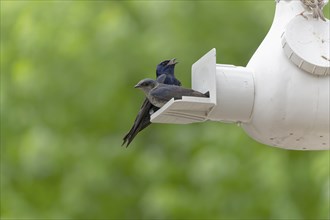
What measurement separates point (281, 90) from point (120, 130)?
4500mm

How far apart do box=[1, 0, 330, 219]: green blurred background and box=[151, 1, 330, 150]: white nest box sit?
3722 millimetres

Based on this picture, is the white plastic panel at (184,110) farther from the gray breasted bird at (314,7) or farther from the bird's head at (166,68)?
the gray breasted bird at (314,7)

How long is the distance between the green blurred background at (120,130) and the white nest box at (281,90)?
372 centimetres

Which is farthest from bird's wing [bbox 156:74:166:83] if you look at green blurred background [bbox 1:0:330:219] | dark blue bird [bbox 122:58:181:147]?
green blurred background [bbox 1:0:330:219]

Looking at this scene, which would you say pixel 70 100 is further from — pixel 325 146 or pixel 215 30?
pixel 325 146

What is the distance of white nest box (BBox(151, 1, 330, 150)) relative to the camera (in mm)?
3494

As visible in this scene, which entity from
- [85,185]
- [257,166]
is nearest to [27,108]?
[85,185]

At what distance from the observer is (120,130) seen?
796cm

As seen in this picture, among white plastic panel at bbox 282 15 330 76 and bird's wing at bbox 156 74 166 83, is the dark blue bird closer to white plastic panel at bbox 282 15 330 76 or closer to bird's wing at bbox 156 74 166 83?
bird's wing at bbox 156 74 166 83

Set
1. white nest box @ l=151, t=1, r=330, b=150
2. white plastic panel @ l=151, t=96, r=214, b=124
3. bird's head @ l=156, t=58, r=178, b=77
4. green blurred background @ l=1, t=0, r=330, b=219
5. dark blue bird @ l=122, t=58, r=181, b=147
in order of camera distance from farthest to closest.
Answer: green blurred background @ l=1, t=0, r=330, b=219, bird's head @ l=156, t=58, r=178, b=77, dark blue bird @ l=122, t=58, r=181, b=147, white nest box @ l=151, t=1, r=330, b=150, white plastic panel @ l=151, t=96, r=214, b=124

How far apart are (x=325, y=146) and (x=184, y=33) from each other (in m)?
4.21

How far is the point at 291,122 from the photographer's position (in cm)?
352

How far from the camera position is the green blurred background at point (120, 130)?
7.46 meters

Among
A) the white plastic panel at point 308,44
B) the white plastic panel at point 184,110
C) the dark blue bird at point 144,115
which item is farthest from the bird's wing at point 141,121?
the white plastic panel at point 308,44
